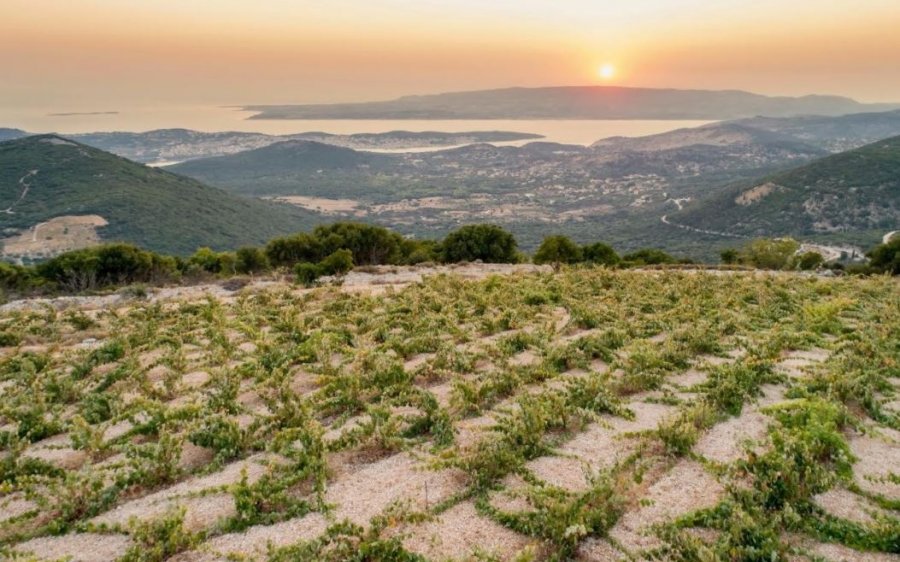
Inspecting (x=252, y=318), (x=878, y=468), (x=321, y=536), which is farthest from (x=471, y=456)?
(x=252, y=318)

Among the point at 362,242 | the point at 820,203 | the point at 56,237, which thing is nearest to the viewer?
the point at 362,242

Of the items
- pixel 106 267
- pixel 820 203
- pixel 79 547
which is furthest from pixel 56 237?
pixel 820 203

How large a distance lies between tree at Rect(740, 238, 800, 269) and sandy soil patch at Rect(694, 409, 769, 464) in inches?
1472

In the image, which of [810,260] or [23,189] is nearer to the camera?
[810,260]

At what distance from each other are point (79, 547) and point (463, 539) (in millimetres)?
4024

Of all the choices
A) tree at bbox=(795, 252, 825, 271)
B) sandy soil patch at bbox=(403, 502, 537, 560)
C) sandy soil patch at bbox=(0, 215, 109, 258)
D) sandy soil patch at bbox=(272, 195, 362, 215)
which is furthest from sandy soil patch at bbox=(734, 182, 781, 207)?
sandy soil patch at bbox=(403, 502, 537, 560)

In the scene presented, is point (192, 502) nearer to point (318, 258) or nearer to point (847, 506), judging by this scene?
point (847, 506)

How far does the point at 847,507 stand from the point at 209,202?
131 metres

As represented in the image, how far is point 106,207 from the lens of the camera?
10250cm

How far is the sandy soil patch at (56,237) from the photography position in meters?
82.9

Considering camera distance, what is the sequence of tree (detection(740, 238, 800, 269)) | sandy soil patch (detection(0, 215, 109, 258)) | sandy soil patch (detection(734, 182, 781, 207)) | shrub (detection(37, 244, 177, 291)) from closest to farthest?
shrub (detection(37, 244, 177, 291)), tree (detection(740, 238, 800, 269)), sandy soil patch (detection(0, 215, 109, 258)), sandy soil patch (detection(734, 182, 781, 207))

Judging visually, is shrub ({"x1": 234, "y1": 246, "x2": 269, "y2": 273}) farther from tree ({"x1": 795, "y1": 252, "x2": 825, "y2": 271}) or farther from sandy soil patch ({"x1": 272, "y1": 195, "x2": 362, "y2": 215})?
sandy soil patch ({"x1": 272, "y1": 195, "x2": 362, "y2": 215})

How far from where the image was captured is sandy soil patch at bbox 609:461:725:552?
5.44m

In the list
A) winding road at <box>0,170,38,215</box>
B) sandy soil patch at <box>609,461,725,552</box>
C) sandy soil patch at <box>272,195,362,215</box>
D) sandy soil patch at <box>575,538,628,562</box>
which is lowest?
sandy soil patch at <box>272,195,362,215</box>
